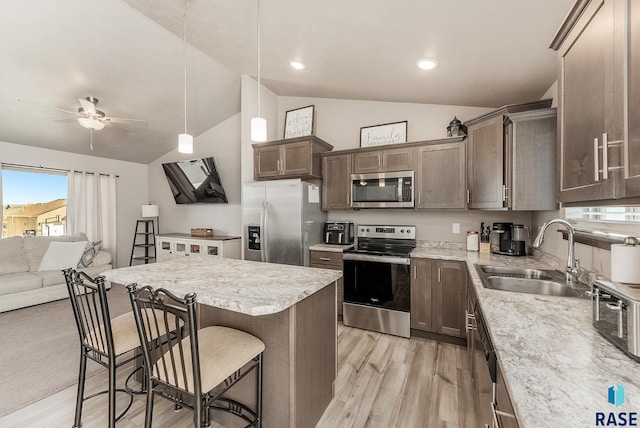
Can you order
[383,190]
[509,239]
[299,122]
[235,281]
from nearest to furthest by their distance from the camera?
[235,281]
[509,239]
[383,190]
[299,122]

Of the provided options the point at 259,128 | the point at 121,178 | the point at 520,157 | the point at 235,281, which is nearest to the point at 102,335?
the point at 235,281

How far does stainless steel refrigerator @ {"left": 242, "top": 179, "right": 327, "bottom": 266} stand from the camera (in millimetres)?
3420

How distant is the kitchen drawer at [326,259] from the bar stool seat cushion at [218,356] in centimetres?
183

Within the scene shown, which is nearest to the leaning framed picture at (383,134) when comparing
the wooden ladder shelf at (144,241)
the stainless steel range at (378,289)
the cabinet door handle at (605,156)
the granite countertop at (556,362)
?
the stainless steel range at (378,289)

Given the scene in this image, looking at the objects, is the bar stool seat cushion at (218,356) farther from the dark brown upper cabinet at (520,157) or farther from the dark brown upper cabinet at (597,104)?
the dark brown upper cabinet at (520,157)

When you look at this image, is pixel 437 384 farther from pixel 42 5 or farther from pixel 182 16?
pixel 42 5

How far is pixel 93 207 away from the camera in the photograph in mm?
5242

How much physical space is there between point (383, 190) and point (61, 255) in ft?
16.2

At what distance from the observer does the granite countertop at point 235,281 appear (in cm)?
132

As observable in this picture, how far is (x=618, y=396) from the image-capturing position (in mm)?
642

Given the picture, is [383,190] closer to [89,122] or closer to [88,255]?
[89,122]

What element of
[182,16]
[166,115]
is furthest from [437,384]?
[166,115]

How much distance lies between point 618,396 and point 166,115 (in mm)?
5398

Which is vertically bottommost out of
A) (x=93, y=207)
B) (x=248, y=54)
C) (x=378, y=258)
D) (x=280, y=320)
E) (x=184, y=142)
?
(x=280, y=320)
